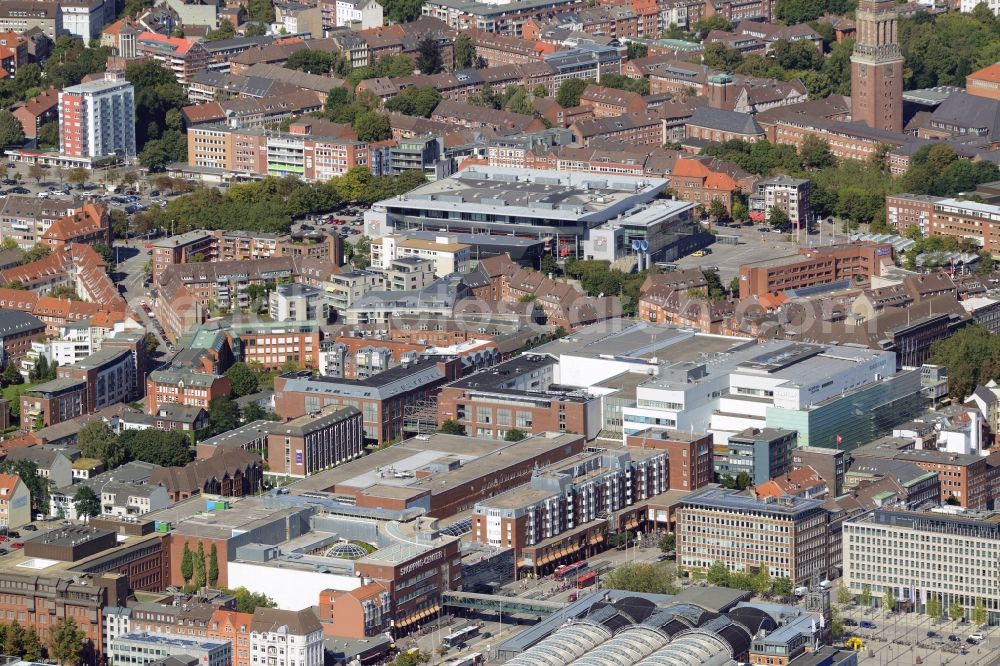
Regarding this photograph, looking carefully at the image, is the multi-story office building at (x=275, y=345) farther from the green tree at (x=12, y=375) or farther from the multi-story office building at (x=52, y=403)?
the green tree at (x=12, y=375)

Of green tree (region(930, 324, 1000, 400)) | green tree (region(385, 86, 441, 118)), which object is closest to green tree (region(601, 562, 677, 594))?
green tree (region(930, 324, 1000, 400))

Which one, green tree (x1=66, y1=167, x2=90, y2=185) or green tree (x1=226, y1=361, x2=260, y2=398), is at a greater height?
green tree (x1=66, y1=167, x2=90, y2=185)

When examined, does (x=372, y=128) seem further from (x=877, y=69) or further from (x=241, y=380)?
(x=241, y=380)

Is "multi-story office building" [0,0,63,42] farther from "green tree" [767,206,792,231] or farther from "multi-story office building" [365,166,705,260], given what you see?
"green tree" [767,206,792,231]

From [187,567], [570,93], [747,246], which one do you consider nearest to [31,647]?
[187,567]

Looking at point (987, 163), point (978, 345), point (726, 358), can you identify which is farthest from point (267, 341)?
point (987, 163)

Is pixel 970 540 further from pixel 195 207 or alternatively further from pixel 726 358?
pixel 195 207
